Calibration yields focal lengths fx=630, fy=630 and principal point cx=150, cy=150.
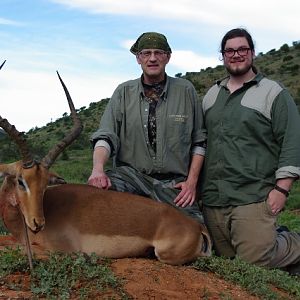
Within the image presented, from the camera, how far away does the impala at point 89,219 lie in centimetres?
603

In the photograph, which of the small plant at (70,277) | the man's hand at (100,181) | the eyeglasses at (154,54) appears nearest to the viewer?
the small plant at (70,277)

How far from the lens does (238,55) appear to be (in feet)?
24.5

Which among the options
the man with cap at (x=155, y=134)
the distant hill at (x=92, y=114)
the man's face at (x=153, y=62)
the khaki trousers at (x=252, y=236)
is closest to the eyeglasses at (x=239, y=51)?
the man with cap at (x=155, y=134)

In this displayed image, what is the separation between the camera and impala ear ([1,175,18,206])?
19.9 feet

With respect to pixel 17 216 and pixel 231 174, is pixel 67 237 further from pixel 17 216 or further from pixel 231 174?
pixel 231 174

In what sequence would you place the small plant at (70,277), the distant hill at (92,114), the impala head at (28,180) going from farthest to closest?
the distant hill at (92,114) → the impala head at (28,180) → the small plant at (70,277)

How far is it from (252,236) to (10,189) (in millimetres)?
2831

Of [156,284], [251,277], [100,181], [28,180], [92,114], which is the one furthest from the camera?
[92,114]

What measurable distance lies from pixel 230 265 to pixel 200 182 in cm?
162

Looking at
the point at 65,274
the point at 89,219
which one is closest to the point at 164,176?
the point at 89,219

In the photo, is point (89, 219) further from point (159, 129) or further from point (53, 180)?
point (159, 129)

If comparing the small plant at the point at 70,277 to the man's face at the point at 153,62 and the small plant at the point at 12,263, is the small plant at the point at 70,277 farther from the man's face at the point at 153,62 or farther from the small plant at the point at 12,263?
the man's face at the point at 153,62

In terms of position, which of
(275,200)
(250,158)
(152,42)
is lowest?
(275,200)

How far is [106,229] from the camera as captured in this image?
6215 millimetres
